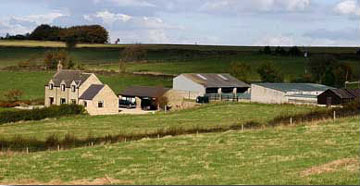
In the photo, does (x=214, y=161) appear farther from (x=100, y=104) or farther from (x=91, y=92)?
(x=91, y=92)

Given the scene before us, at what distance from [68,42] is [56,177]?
4958 inches

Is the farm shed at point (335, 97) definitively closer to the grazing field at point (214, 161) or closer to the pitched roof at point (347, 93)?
the pitched roof at point (347, 93)

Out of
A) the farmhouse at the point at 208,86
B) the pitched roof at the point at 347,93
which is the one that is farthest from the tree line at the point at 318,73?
the pitched roof at the point at 347,93

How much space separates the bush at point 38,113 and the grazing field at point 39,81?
2262cm

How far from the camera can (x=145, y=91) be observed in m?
75.2

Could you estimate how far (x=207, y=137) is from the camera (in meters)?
31.9

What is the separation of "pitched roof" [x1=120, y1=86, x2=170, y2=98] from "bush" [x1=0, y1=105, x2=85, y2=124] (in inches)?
583

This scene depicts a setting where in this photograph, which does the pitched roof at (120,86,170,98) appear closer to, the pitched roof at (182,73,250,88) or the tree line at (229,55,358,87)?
the pitched roof at (182,73,250,88)

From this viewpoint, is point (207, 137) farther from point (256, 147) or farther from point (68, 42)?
point (68, 42)

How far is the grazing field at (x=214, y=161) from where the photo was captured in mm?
17500

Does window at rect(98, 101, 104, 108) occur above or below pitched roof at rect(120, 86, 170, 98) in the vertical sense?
below

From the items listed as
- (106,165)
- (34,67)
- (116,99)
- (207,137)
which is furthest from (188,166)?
(34,67)

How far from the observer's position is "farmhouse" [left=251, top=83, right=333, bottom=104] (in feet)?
226

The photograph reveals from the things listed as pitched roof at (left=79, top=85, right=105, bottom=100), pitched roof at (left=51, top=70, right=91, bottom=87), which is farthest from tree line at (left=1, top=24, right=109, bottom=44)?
pitched roof at (left=79, top=85, right=105, bottom=100)
